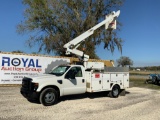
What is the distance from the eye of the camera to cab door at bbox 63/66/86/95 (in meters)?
11.3

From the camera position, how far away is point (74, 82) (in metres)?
11.6

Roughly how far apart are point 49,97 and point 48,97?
0.17ft

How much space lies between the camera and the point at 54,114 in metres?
8.88

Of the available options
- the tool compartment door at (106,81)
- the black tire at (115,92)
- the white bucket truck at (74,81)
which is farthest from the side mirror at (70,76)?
the black tire at (115,92)

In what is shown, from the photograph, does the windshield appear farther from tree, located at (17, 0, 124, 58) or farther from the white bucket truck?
tree, located at (17, 0, 124, 58)

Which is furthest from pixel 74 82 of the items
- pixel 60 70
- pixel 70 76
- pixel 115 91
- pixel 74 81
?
pixel 115 91

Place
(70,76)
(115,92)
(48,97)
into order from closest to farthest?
(48,97)
(70,76)
(115,92)

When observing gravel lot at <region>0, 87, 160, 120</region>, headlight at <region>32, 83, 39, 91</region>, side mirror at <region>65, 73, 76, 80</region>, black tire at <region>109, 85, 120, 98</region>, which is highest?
side mirror at <region>65, 73, 76, 80</region>

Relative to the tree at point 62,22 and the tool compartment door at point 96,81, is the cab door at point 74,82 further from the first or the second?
the tree at point 62,22

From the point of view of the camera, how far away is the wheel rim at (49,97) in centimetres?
1048

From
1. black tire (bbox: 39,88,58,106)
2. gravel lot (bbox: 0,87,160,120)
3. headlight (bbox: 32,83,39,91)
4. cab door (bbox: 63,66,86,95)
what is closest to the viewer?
gravel lot (bbox: 0,87,160,120)

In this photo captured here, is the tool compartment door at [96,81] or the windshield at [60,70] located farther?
the tool compartment door at [96,81]

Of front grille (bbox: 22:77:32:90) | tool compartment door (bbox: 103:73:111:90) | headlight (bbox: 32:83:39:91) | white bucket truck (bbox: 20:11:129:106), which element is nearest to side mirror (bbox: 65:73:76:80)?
white bucket truck (bbox: 20:11:129:106)

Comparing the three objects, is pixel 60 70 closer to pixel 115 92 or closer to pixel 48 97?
pixel 48 97
